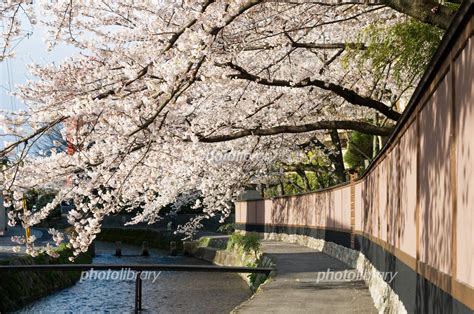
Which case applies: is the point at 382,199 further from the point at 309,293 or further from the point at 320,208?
the point at 320,208

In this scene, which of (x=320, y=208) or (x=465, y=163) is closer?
(x=465, y=163)

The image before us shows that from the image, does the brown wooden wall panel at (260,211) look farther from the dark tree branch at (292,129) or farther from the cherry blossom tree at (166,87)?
the dark tree branch at (292,129)

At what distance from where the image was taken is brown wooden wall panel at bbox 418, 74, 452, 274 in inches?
250

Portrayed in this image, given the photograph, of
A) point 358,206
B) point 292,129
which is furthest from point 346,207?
point 292,129

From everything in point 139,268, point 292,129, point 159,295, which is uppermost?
point 292,129

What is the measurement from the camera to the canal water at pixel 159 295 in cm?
2434

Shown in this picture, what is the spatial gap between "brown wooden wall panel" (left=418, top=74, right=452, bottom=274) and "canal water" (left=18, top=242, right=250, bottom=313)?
50.0 ft

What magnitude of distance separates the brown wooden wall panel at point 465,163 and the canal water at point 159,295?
688 inches

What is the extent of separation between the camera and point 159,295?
28.3 meters

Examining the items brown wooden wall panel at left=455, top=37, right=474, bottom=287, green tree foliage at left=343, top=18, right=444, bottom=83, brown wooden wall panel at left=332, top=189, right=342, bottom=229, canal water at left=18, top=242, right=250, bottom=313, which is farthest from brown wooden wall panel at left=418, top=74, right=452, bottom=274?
brown wooden wall panel at left=332, top=189, right=342, bottom=229

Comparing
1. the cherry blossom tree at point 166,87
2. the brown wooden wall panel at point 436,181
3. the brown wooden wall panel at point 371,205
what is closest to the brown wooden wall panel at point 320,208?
the cherry blossom tree at point 166,87

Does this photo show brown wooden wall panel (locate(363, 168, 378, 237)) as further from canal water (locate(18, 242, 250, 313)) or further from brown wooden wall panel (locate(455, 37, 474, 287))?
brown wooden wall panel (locate(455, 37, 474, 287))

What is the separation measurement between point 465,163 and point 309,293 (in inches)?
389

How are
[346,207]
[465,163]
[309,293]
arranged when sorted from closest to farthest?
[465,163] → [309,293] → [346,207]
